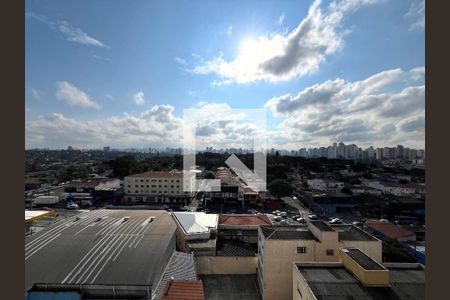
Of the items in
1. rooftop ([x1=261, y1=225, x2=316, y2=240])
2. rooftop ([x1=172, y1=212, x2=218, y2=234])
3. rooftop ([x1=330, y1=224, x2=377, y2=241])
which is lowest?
rooftop ([x1=172, y1=212, x2=218, y2=234])

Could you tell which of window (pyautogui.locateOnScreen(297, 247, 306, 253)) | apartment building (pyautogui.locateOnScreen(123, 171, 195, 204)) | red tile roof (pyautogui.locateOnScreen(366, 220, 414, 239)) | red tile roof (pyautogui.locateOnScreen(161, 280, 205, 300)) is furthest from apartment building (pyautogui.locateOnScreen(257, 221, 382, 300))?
apartment building (pyautogui.locateOnScreen(123, 171, 195, 204))

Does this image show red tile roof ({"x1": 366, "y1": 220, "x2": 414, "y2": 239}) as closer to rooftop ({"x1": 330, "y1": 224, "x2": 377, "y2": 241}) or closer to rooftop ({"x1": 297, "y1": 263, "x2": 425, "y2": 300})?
rooftop ({"x1": 330, "y1": 224, "x2": 377, "y2": 241})

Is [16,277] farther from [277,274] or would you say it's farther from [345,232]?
[345,232]

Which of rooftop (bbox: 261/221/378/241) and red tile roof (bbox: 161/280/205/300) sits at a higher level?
rooftop (bbox: 261/221/378/241)

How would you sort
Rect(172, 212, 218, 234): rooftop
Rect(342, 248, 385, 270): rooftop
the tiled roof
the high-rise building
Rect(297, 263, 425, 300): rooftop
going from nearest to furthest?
Rect(297, 263, 425, 300): rooftop
Rect(342, 248, 385, 270): rooftop
the tiled roof
Rect(172, 212, 218, 234): rooftop
the high-rise building

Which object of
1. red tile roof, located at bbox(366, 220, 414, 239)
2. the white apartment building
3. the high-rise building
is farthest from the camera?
the high-rise building

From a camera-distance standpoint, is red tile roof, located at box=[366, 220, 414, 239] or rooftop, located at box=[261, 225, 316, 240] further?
red tile roof, located at box=[366, 220, 414, 239]

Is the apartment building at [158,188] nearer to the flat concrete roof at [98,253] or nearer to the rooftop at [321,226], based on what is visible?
the flat concrete roof at [98,253]
